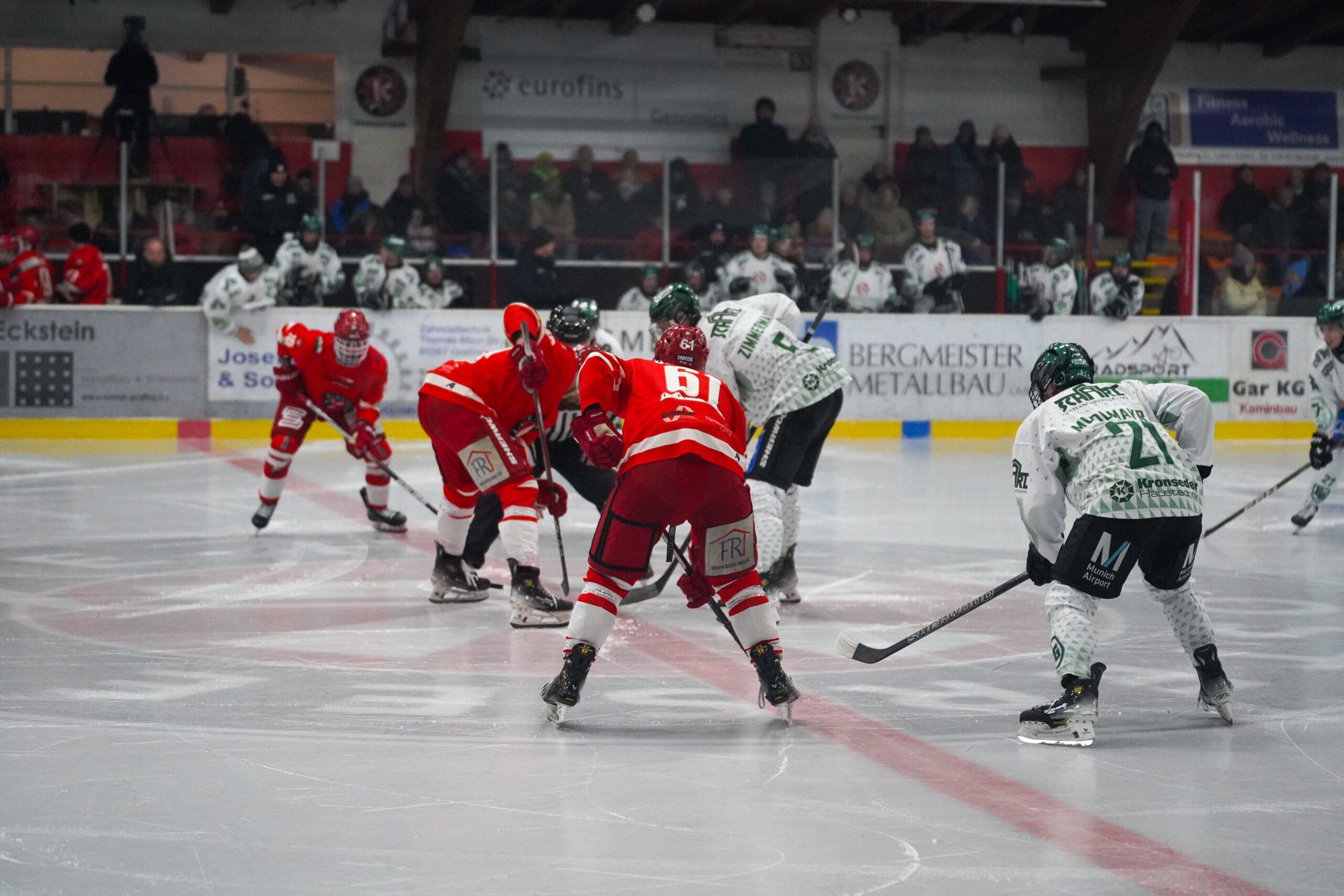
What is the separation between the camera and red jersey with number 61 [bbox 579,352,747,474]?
434 centimetres

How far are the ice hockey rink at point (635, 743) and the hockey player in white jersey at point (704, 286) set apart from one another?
685cm

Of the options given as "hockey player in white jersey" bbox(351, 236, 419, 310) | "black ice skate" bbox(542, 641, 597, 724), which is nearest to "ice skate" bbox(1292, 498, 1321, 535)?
"black ice skate" bbox(542, 641, 597, 724)

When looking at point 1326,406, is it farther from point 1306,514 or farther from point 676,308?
point 676,308

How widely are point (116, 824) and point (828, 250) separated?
12.2 meters

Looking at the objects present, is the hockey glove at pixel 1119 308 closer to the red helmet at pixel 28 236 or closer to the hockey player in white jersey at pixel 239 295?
the hockey player in white jersey at pixel 239 295

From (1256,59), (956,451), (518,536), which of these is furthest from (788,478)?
(1256,59)

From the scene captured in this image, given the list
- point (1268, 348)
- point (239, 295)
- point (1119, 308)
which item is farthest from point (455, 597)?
point (1268, 348)

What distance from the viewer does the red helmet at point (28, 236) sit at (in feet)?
45.4

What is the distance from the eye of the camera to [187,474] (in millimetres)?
11305

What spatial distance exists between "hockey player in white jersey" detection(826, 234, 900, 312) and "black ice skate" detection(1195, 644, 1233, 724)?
413 inches

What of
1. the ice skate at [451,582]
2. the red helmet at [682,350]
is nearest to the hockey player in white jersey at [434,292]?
the ice skate at [451,582]

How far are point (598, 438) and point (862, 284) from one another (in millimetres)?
10682

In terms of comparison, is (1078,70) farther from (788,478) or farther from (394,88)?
(788,478)

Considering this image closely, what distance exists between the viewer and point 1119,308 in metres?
15.2
